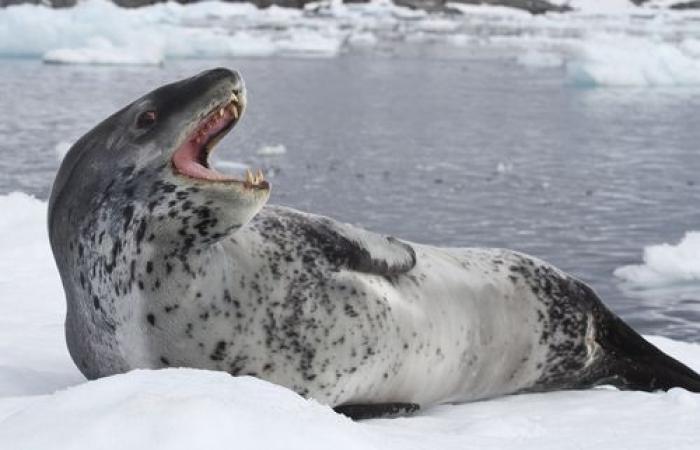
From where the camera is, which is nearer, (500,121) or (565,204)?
(565,204)

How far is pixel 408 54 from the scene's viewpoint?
28547 millimetres

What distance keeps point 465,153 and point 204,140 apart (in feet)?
32.0

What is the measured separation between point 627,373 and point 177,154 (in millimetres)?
1719

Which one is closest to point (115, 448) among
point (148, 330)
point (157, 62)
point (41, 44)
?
point (148, 330)

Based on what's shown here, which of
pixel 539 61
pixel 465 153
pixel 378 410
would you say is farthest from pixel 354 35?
pixel 378 410

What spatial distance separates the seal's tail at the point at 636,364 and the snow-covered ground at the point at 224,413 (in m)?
0.13

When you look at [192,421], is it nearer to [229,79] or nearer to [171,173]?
[171,173]

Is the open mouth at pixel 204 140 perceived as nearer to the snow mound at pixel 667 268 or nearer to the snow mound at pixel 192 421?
the snow mound at pixel 192 421

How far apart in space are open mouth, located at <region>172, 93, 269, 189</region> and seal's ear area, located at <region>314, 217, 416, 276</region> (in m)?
0.44

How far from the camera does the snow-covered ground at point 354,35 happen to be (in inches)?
797

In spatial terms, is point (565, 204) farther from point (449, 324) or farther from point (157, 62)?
point (157, 62)

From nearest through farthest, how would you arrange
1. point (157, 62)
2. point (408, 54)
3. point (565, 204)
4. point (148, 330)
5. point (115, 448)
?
point (115, 448) < point (148, 330) < point (565, 204) < point (157, 62) < point (408, 54)

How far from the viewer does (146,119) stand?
9.29 feet

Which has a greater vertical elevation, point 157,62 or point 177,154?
point 177,154
